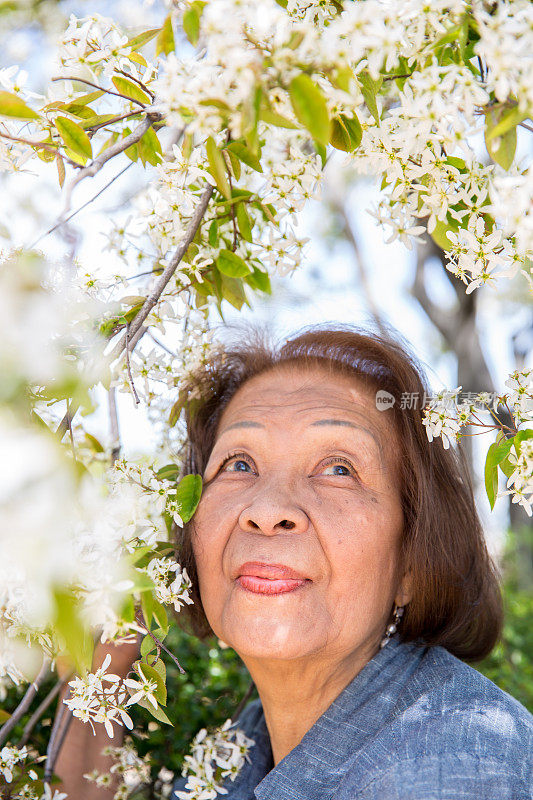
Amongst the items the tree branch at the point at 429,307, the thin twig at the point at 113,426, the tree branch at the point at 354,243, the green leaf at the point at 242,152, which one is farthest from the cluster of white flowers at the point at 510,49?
the tree branch at the point at 354,243

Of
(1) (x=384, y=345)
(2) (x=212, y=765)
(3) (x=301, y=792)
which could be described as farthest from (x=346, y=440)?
(2) (x=212, y=765)

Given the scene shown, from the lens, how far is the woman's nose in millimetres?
1869

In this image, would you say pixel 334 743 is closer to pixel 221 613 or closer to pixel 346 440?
pixel 221 613

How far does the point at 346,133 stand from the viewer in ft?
5.10

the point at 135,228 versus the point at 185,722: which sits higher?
the point at 135,228

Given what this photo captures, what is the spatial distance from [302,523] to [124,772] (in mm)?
1211

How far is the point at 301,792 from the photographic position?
75.0 inches

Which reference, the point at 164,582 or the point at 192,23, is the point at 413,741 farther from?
the point at 192,23

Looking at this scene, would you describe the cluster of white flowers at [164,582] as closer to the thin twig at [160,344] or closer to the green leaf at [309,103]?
the thin twig at [160,344]

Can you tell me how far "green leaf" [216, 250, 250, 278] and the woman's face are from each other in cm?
47

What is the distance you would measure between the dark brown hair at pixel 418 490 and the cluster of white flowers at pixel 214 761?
43 cm

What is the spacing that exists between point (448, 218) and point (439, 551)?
1.02 meters

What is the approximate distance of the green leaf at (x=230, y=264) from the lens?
74.0 inches

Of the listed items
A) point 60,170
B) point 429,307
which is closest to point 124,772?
point 60,170
